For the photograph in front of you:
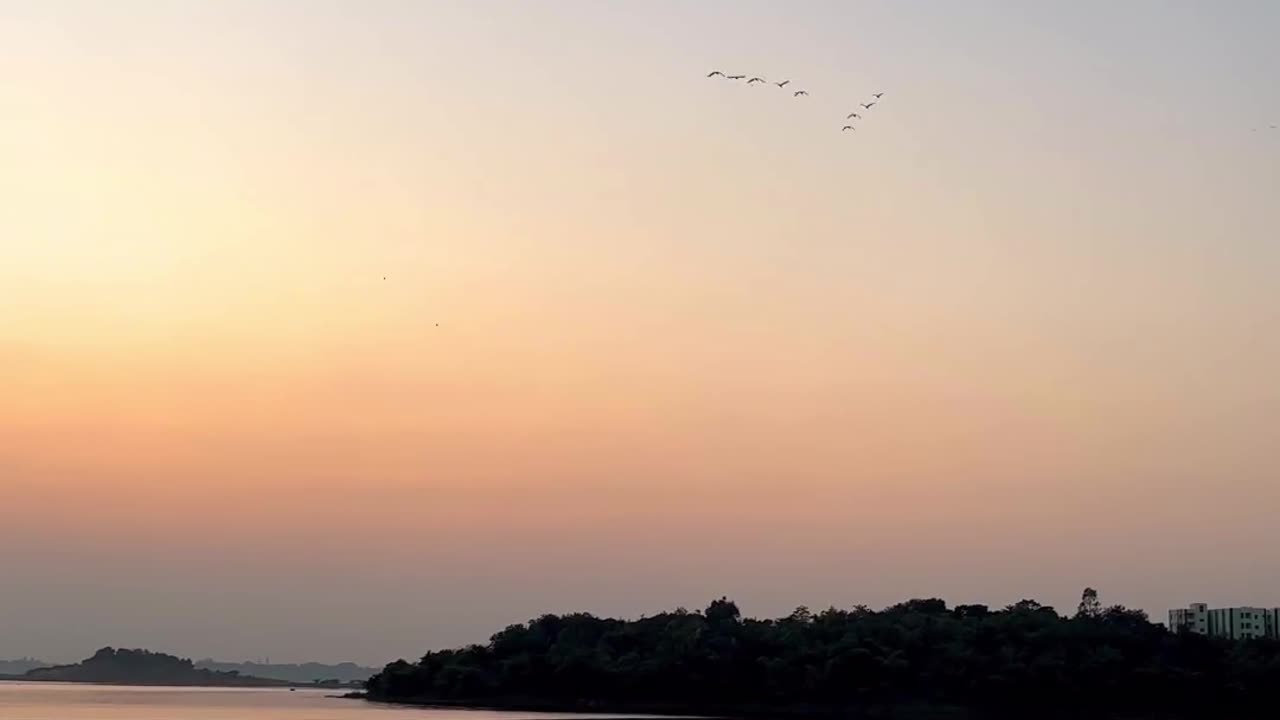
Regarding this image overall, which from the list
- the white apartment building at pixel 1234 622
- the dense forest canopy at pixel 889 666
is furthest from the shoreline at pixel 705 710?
the white apartment building at pixel 1234 622

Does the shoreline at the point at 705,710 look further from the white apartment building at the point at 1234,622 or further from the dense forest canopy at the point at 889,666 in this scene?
the white apartment building at the point at 1234,622

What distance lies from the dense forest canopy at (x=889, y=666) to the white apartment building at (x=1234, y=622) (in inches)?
701

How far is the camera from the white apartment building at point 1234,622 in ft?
598

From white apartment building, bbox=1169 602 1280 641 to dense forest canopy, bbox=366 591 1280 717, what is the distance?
17.8 metres

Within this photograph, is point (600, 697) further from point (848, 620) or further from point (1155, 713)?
point (1155, 713)

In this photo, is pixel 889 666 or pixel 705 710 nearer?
pixel 889 666

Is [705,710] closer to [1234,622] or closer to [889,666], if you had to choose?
[889,666]

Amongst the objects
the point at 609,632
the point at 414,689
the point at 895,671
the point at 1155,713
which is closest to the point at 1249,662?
A: the point at 1155,713

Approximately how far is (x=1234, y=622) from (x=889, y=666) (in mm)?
57783

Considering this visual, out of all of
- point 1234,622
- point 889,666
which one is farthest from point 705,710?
point 1234,622

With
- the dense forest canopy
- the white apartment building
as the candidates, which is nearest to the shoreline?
the dense forest canopy

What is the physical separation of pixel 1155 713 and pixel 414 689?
90776 millimetres

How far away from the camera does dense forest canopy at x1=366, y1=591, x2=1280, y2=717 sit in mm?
146625

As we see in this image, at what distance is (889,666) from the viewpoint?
15088 cm
